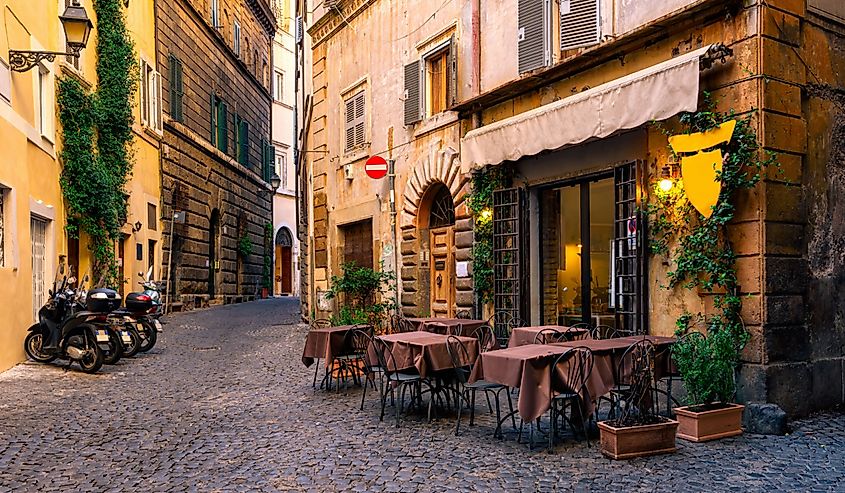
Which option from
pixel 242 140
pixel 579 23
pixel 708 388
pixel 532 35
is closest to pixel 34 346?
pixel 532 35

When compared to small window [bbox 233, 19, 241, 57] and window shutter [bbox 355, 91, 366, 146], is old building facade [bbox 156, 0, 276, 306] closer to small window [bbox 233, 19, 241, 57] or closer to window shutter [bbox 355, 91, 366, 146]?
small window [bbox 233, 19, 241, 57]

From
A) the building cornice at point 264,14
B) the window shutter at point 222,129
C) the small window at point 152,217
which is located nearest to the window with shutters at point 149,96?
the small window at point 152,217

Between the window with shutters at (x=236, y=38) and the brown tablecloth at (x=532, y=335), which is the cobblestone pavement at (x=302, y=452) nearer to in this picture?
the brown tablecloth at (x=532, y=335)

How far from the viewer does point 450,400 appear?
7902mm

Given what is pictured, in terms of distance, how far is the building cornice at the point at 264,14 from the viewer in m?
31.0

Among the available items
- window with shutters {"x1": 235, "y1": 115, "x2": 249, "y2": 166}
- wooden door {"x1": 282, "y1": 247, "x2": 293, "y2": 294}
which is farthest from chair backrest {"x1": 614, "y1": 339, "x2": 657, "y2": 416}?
wooden door {"x1": 282, "y1": 247, "x2": 293, "y2": 294}

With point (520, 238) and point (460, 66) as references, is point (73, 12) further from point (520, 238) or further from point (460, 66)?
point (520, 238)

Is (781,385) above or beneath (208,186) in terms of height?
beneath

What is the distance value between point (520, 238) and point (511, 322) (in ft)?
3.82

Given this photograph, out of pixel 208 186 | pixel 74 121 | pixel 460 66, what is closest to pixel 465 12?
pixel 460 66

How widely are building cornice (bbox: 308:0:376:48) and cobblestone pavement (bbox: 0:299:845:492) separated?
9.35 metres

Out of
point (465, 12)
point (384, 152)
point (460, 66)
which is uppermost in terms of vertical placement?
point (465, 12)

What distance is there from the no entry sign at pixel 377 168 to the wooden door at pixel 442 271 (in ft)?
5.19

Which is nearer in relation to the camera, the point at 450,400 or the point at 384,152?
the point at 450,400
